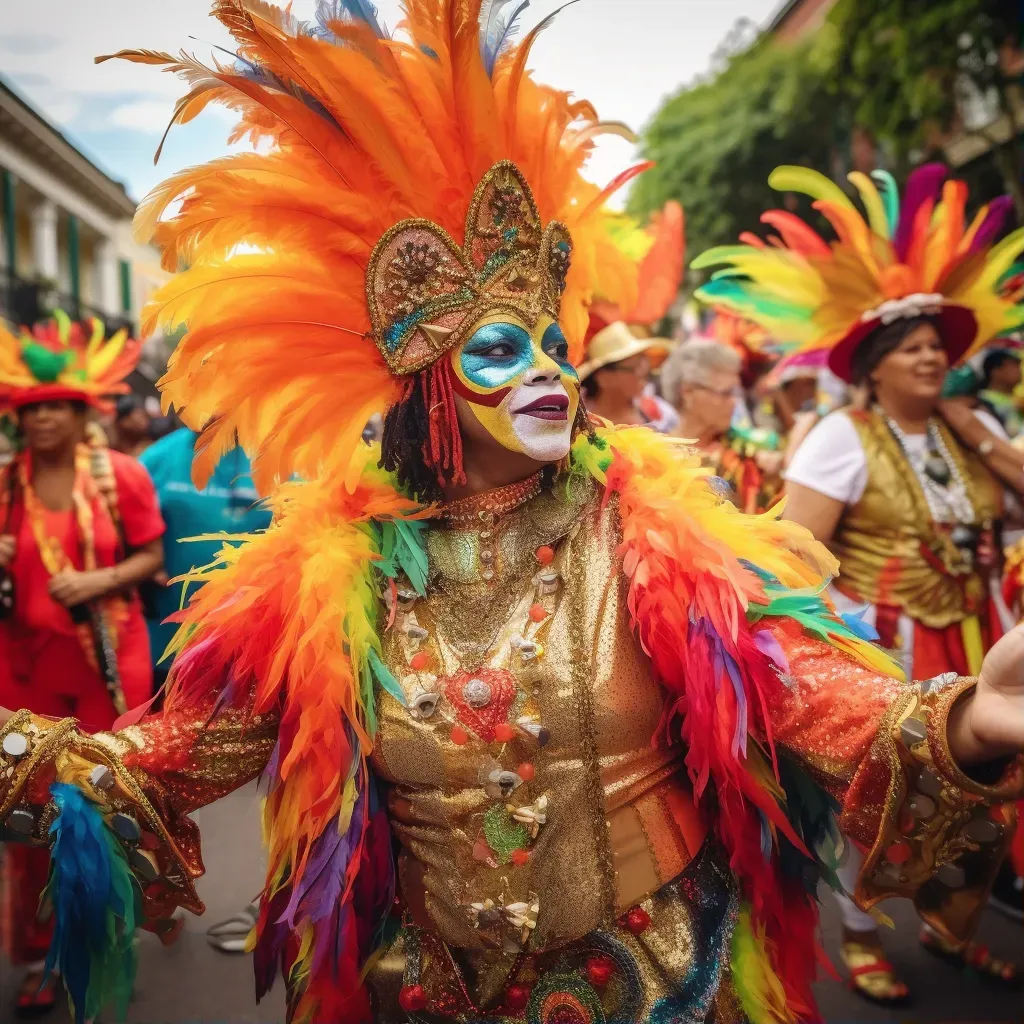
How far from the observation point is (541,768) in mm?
1748

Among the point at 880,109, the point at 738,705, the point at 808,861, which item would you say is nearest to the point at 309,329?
the point at 738,705

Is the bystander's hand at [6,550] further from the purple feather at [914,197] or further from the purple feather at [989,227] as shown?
the purple feather at [989,227]

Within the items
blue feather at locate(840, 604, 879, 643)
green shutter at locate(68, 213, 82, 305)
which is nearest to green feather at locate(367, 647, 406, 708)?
blue feather at locate(840, 604, 879, 643)

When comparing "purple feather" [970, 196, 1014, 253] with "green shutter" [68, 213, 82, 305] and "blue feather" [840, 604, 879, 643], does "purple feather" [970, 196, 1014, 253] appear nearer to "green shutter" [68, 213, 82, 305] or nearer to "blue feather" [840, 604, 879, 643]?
"blue feather" [840, 604, 879, 643]

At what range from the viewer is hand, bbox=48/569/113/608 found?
3.71 m

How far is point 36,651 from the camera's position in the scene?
12.3ft

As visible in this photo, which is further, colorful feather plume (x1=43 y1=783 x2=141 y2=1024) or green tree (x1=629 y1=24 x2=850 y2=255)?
green tree (x1=629 y1=24 x2=850 y2=255)

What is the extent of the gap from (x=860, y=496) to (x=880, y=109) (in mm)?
10081

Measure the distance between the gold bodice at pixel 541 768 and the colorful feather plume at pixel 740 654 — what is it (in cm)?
8

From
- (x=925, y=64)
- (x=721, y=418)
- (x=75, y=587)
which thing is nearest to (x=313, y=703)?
(x=75, y=587)

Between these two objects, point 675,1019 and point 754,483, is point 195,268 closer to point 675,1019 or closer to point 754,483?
point 675,1019

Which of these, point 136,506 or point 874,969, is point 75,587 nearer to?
point 136,506

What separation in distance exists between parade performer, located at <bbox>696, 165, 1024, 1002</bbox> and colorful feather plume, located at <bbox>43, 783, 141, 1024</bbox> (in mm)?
2472

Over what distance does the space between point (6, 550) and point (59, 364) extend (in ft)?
2.54
